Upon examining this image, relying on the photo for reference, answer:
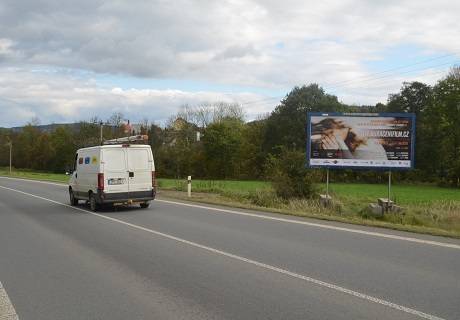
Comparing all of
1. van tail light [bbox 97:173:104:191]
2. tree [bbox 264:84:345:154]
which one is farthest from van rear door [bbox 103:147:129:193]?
tree [bbox 264:84:345:154]

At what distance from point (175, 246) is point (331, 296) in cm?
488

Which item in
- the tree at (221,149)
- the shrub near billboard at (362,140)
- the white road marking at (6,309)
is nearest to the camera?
the white road marking at (6,309)

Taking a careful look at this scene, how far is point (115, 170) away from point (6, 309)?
12.9 meters

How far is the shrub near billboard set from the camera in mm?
21859

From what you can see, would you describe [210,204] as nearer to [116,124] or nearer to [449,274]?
[449,274]

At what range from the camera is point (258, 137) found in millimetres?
83812

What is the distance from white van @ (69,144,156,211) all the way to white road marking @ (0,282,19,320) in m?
11.8

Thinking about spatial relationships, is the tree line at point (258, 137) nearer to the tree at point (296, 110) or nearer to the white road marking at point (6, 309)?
the tree at point (296, 110)

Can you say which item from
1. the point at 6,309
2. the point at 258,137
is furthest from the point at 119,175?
the point at 258,137

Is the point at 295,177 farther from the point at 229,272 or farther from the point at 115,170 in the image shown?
the point at 229,272

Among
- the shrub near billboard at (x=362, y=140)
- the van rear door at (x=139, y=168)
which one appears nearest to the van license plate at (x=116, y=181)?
the van rear door at (x=139, y=168)

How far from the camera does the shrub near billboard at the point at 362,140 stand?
21859 mm

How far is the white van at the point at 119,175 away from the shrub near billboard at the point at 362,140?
7.24 meters

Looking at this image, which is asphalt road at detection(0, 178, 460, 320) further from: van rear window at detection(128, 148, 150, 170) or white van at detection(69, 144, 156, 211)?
van rear window at detection(128, 148, 150, 170)
